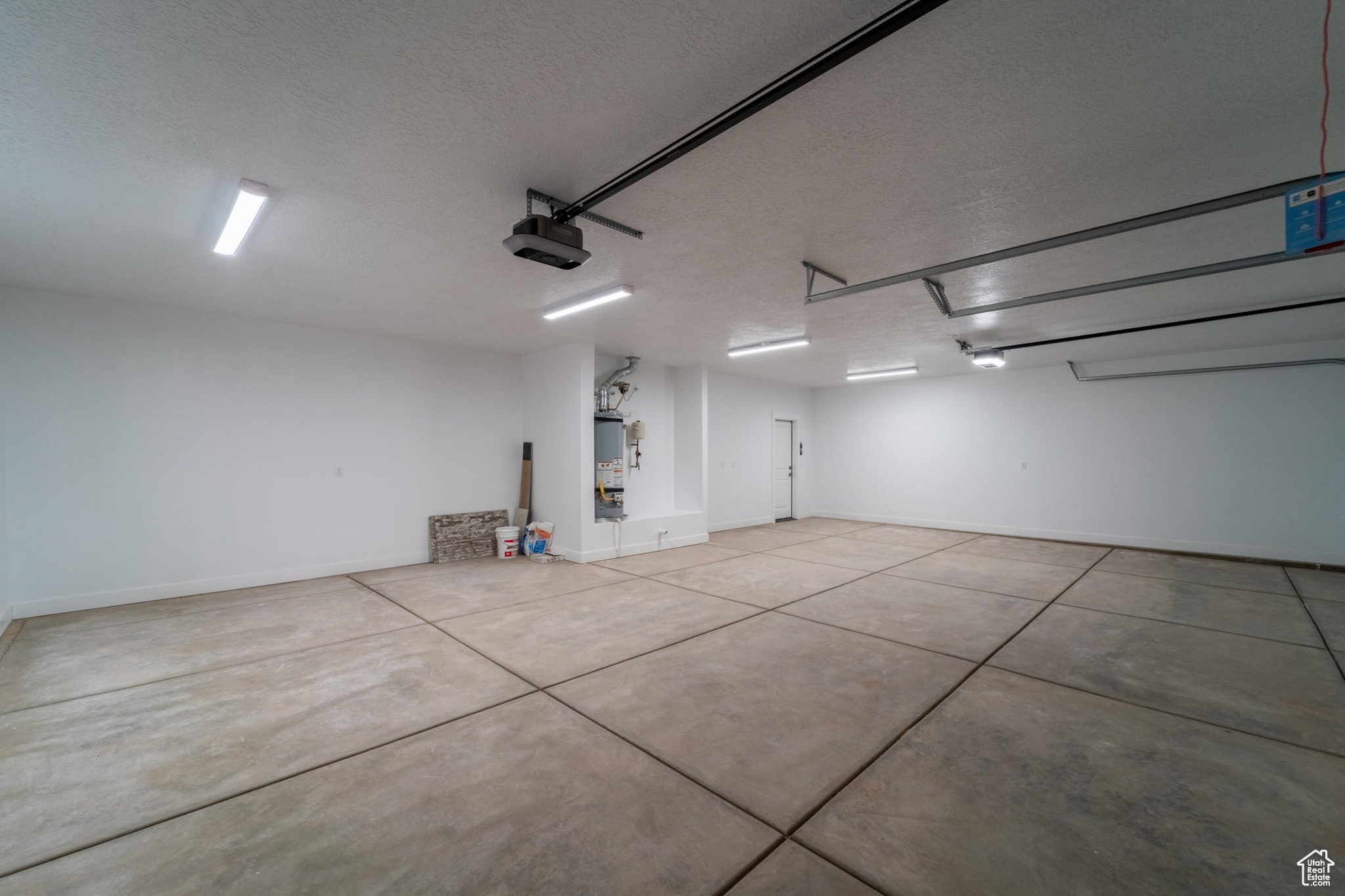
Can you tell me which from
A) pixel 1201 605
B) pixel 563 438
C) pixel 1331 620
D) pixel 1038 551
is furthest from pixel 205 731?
pixel 1038 551

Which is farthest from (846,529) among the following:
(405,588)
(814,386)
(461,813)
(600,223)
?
(461,813)

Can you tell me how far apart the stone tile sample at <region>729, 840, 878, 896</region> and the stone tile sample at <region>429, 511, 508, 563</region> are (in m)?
6.20

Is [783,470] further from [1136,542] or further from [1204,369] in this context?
[1204,369]

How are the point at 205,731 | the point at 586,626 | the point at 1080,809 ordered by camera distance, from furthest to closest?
the point at 586,626
the point at 205,731
the point at 1080,809

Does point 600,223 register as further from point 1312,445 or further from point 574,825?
point 1312,445

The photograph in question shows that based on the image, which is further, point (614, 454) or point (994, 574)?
point (614, 454)

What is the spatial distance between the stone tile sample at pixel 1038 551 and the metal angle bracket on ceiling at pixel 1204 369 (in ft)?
8.95

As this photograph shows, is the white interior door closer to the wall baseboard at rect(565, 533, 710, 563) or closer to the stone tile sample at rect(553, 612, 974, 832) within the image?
the wall baseboard at rect(565, 533, 710, 563)

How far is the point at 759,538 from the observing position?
363 inches

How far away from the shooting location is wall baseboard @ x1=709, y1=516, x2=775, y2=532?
9.97 m

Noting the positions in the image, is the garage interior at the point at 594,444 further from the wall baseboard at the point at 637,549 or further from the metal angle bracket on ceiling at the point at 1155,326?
the wall baseboard at the point at 637,549

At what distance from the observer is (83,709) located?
3029mm

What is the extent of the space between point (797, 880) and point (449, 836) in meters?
1.34

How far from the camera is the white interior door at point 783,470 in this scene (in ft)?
36.8
